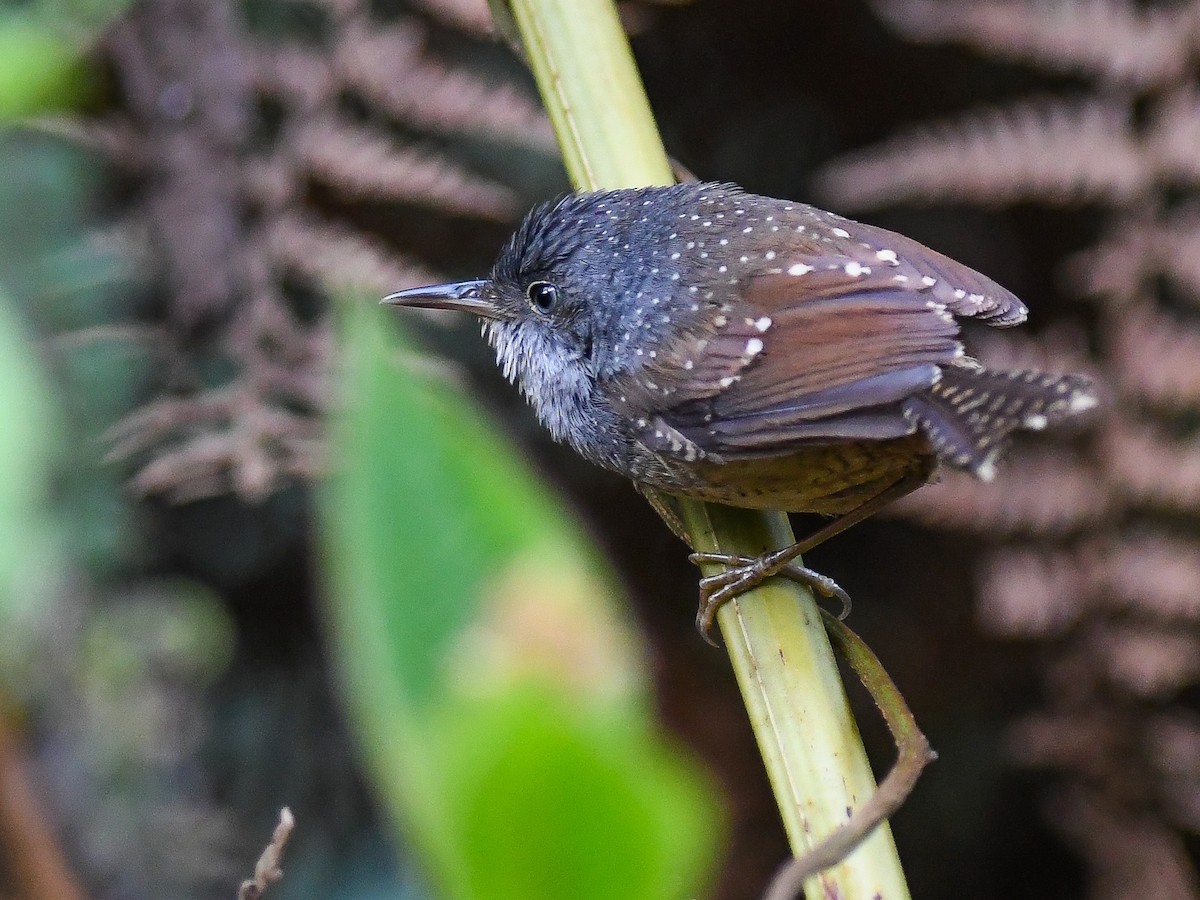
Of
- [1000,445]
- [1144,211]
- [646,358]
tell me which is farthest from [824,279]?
[1144,211]

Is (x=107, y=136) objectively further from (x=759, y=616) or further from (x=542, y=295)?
(x=759, y=616)

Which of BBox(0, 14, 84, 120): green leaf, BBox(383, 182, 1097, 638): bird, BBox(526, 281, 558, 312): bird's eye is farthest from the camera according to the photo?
BBox(526, 281, 558, 312): bird's eye

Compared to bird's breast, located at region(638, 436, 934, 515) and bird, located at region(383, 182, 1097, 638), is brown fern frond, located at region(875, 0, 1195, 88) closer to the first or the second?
bird, located at region(383, 182, 1097, 638)

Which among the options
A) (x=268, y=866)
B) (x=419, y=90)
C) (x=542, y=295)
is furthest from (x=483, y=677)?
(x=419, y=90)

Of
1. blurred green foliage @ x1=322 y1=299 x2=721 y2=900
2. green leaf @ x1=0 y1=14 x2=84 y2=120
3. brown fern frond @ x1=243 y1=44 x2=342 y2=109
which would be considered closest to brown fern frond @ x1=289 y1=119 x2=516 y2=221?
brown fern frond @ x1=243 y1=44 x2=342 y2=109

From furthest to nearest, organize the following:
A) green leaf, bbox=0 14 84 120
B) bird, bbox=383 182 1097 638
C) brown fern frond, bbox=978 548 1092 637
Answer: brown fern frond, bbox=978 548 1092 637
bird, bbox=383 182 1097 638
green leaf, bbox=0 14 84 120

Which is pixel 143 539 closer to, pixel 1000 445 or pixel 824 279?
pixel 824 279
